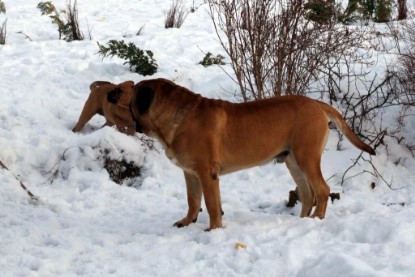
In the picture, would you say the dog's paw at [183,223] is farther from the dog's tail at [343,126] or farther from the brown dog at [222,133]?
the dog's tail at [343,126]

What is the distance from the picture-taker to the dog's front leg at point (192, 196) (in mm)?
5336

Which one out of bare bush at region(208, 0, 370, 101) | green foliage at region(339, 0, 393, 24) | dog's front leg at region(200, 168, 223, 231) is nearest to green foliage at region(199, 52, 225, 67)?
bare bush at region(208, 0, 370, 101)

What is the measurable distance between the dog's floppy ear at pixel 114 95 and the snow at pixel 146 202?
118 cm

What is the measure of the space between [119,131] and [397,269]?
4.75m

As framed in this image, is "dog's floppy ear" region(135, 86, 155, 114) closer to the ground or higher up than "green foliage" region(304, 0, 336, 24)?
closer to the ground

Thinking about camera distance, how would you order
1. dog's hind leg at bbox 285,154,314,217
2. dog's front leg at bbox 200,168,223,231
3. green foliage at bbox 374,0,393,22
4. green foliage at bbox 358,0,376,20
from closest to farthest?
1. dog's front leg at bbox 200,168,223,231
2. dog's hind leg at bbox 285,154,314,217
3. green foliage at bbox 358,0,376,20
4. green foliage at bbox 374,0,393,22

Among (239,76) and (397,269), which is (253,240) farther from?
(239,76)

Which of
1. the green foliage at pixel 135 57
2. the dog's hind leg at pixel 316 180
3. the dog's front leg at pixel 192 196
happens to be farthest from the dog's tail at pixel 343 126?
the green foliage at pixel 135 57

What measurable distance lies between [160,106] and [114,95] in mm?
701

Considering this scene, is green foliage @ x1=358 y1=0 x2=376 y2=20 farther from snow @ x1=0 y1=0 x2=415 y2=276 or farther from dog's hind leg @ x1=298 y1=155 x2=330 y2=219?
dog's hind leg @ x1=298 y1=155 x2=330 y2=219

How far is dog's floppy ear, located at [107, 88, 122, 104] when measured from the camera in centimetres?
545

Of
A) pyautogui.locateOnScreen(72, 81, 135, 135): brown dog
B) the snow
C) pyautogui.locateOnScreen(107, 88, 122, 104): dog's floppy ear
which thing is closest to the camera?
the snow

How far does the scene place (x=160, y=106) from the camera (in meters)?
4.99

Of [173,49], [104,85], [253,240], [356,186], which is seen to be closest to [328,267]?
[253,240]
